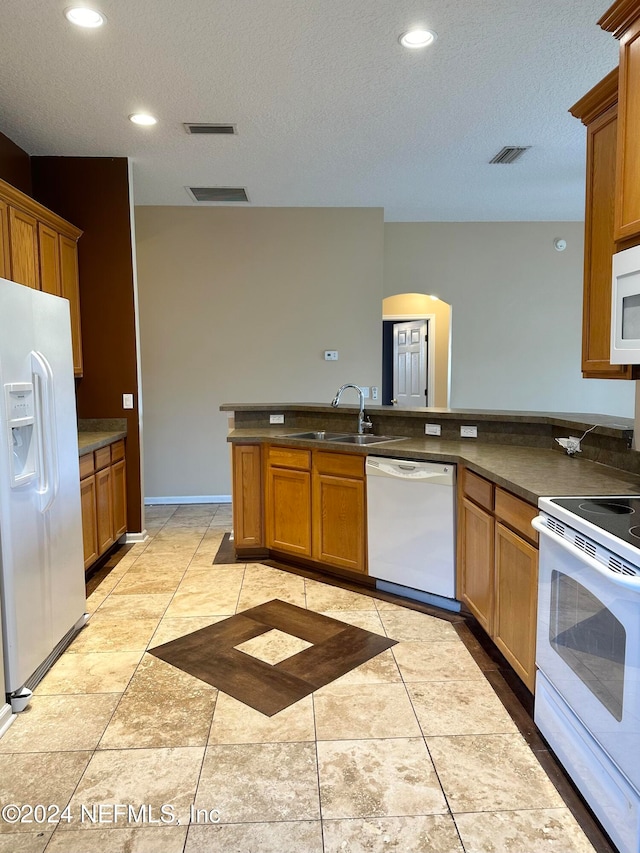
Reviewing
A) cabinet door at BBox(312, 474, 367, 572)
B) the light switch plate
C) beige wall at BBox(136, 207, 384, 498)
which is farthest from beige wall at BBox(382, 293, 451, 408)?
cabinet door at BBox(312, 474, 367, 572)

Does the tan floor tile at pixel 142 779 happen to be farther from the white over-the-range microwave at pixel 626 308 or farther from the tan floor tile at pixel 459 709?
the white over-the-range microwave at pixel 626 308

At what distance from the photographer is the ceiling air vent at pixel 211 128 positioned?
12.5ft

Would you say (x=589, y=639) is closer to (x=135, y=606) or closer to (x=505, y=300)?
(x=135, y=606)

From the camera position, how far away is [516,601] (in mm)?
2318

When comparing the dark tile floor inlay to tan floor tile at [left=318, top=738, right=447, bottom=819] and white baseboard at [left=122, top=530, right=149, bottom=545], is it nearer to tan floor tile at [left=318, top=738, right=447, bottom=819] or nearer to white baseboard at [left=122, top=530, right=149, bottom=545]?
tan floor tile at [left=318, top=738, right=447, bottom=819]

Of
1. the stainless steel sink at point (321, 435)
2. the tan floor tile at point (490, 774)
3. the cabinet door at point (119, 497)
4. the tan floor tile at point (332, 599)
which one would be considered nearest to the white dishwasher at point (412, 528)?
the tan floor tile at point (332, 599)

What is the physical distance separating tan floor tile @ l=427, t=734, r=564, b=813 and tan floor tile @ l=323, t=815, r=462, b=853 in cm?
10

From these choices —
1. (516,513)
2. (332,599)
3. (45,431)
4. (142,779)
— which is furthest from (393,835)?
(45,431)

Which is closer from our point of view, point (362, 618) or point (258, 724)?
point (258, 724)

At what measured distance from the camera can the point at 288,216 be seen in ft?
19.0

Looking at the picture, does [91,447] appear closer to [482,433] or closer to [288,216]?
[482,433]

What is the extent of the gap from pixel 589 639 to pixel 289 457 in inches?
98.3

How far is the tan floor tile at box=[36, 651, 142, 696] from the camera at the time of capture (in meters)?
2.50

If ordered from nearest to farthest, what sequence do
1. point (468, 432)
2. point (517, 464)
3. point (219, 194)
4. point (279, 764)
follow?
point (279, 764), point (517, 464), point (468, 432), point (219, 194)
